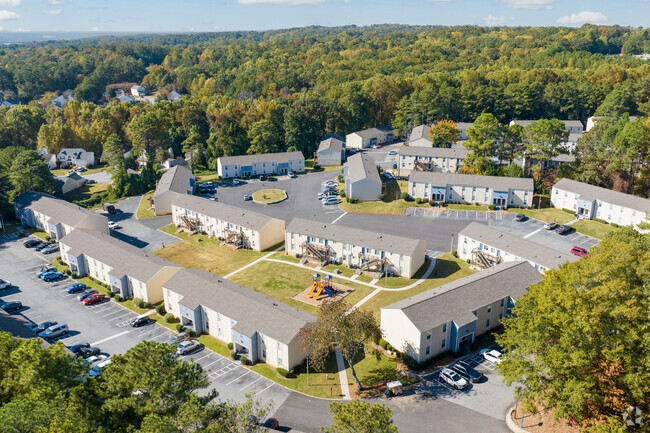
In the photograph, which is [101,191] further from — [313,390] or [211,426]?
[211,426]

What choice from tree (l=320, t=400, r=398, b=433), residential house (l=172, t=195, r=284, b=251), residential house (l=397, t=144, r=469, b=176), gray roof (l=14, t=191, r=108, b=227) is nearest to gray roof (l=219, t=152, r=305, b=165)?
residential house (l=397, t=144, r=469, b=176)

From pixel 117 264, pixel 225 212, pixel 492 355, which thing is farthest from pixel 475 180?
pixel 117 264

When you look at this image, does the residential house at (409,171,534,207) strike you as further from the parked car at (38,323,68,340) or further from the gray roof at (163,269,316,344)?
the parked car at (38,323,68,340)

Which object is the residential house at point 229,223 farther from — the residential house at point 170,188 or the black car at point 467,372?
the black car at point 467,372

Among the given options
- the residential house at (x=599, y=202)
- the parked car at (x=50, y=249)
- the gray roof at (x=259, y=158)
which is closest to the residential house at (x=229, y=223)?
the parked car at (x=50, y=249)

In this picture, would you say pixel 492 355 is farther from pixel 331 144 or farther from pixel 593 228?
pixel 331 144
